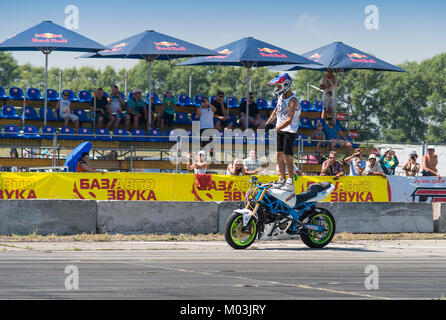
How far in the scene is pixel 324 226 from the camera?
12.3m

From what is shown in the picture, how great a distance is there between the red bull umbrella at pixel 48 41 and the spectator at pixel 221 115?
157 inches

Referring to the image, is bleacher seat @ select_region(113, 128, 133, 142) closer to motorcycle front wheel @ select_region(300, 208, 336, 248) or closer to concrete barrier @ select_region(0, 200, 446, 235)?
concrete barrier @ select_region(0, 200, 446, 235)

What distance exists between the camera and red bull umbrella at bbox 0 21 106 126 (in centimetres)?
2047

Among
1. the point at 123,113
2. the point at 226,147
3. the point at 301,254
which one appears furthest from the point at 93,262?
the point at 123,113

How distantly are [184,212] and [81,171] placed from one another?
109 inches

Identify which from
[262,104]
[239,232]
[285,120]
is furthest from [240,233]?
[262,104]

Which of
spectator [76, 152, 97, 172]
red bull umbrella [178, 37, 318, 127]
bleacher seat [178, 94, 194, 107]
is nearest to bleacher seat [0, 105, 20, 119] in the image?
bleacher seat [178, 94, 194, 107]

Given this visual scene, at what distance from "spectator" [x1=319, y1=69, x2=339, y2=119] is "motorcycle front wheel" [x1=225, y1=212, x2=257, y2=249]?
13141 millimetres

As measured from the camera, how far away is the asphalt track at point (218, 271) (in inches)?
301

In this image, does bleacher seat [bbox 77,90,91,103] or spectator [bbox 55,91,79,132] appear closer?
spectator [bbox 55,91,79,132]

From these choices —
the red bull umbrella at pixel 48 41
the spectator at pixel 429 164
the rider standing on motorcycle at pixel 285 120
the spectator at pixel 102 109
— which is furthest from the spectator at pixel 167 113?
the rider standing on motorcycle at pixel 285 120

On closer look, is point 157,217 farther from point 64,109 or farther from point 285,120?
point 64,109
